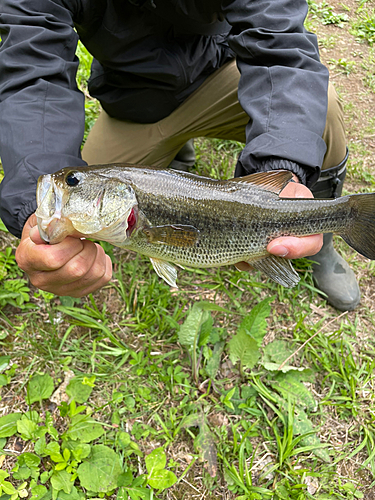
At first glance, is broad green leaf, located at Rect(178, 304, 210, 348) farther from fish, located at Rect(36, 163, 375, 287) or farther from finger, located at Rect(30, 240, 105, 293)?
finger, located at Rect(30, 240, 105, 293)

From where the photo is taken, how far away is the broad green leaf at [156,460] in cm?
242

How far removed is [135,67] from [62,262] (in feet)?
6.84

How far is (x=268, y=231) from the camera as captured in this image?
2.24 meters

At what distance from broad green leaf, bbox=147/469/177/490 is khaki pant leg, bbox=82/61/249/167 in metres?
2.83

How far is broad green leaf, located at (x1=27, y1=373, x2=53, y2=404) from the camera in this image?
2.71 m

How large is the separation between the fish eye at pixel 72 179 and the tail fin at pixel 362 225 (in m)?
1.61

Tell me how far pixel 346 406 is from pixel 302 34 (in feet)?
9.51

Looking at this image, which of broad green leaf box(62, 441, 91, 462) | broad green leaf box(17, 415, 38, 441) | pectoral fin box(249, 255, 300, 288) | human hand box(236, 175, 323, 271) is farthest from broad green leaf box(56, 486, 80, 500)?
human hand box(236, 175, 323, 271)

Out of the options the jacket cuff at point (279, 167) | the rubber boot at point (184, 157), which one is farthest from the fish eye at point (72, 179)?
the rubber boot at point (184, 157)

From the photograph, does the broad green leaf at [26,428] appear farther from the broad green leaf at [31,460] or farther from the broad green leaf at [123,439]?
the broad green leaf at [123,439]

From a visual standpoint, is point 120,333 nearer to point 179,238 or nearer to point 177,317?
point 177,317

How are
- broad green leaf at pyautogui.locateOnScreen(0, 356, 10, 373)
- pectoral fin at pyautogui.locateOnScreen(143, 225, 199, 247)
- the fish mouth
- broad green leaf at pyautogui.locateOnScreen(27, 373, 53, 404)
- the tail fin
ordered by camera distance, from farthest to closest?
broad green leaf at pyautogui.locateOnScreen(0, 356, 10, 373)
broad green leaf at pyautogui.locateOnScreen(27, 373, 53, 404)
the tail fin
pectoral fin at pyautogui.locateOnScreen(143, 225, 199, 247)
the fish mouth

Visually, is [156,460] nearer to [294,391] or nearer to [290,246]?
[294,391]

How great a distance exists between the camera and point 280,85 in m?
2.56
